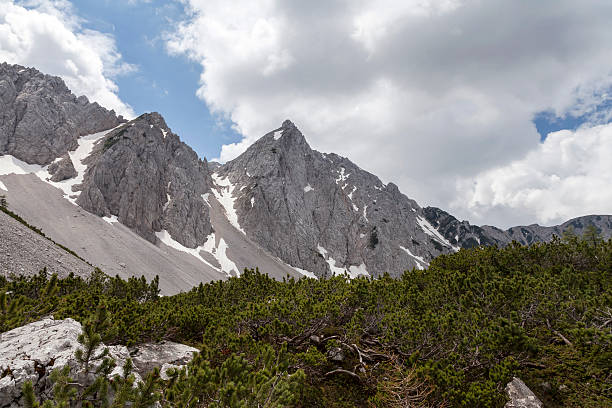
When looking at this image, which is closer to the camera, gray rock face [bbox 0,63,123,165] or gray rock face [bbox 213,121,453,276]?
gray rock face [bbox 0,63,123,165]

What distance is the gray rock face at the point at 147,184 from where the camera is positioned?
8838 cm

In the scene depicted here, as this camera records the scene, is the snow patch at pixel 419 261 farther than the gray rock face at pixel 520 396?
Yes

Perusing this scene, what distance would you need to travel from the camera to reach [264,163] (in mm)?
142375

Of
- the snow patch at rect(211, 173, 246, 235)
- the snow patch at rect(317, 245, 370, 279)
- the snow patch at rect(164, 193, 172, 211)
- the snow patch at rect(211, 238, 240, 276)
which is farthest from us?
the snow patch at rect(317, 245, 370, 279)

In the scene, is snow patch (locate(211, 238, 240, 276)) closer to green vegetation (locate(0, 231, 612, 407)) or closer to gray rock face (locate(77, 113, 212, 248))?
gray rock face (locate(77, 113, 212, 248))

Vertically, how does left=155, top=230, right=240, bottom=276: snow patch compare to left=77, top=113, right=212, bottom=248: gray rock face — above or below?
below

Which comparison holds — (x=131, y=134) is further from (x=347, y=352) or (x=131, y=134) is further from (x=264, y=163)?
(x=347, y=352)

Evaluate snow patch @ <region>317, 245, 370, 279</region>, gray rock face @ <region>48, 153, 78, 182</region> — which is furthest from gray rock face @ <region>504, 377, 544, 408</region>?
snow patch @ <region>317, 245, 370, 279</region>

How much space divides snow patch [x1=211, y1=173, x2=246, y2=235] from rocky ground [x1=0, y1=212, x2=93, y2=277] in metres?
82.9

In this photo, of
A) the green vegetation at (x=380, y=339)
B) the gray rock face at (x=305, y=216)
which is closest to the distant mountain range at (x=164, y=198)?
the gray rock face at (x=305, y=216)

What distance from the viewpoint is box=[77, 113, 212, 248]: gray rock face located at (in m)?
88.4

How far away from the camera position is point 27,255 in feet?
112

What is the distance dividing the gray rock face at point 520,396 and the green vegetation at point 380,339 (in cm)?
49

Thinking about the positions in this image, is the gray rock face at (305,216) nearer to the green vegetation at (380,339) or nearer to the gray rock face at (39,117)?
the gray rock face at (39,117)
